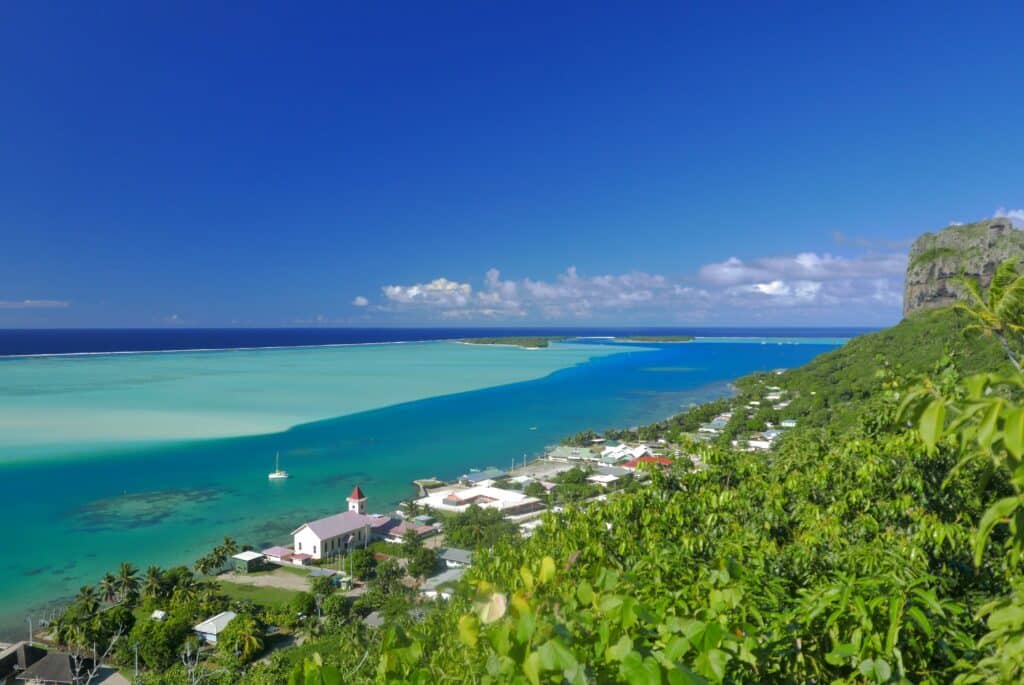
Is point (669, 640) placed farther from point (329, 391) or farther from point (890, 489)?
point (329, 391)

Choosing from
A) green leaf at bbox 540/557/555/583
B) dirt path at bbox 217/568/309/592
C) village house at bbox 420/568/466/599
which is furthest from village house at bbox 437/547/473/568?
green leaf at bbox 540/557/555/583

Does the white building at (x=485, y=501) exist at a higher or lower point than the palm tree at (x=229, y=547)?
lower

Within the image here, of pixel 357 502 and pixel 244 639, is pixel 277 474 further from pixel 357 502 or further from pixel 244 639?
pixel 244 639

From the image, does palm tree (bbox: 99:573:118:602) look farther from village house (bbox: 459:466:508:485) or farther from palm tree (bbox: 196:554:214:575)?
village house (bbox: 459:466:508:485)

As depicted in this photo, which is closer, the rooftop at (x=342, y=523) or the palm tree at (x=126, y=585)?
the palm tree at (x=126, y=585)

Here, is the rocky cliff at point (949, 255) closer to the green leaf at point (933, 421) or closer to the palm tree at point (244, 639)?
the palm tree at point (244, 639)

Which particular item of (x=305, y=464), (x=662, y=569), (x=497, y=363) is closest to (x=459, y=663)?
(x=662, y=569)

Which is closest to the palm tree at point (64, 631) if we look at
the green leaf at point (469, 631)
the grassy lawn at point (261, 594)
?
the grassy lawn at point (261, 594)
